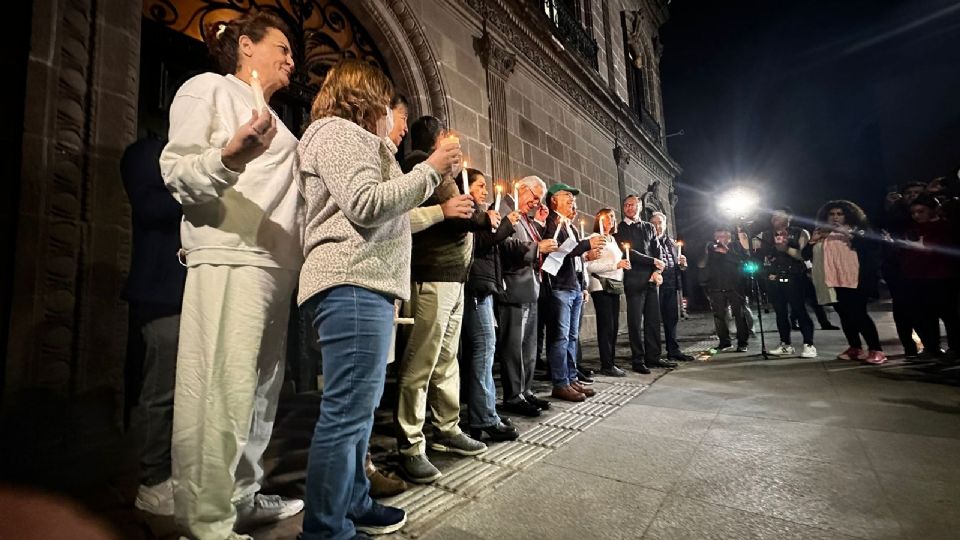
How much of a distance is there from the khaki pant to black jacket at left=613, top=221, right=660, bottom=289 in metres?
3.30

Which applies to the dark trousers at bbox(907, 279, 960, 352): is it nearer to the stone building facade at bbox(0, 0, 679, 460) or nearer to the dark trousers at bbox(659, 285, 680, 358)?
the dark trousers at bbox(659, 285, 680, 358)

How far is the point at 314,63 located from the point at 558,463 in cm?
450

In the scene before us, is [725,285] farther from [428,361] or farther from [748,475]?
Answer: [428,361]

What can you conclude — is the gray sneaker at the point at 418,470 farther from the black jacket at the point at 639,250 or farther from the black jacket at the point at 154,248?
the black jacket at the point at 639,250

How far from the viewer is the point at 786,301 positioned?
5.95 m

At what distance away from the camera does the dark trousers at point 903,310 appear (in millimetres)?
4801

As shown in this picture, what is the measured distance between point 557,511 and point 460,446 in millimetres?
817

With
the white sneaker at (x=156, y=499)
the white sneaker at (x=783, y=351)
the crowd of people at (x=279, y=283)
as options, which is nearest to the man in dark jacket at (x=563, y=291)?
the crowd of people at (x=279, y=283)

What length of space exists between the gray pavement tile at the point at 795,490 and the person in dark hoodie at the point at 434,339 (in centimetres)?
119

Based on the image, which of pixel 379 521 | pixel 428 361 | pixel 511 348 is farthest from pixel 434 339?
pixel 511 348

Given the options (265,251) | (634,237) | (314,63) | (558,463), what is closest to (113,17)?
(314,63)

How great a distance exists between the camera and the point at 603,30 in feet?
38.6

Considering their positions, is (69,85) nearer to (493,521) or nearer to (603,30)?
(493,521)

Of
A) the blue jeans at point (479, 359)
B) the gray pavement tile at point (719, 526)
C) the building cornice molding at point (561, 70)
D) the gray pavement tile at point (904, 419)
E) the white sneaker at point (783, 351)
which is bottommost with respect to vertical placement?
the gray pavement tile at point (719, 526)
